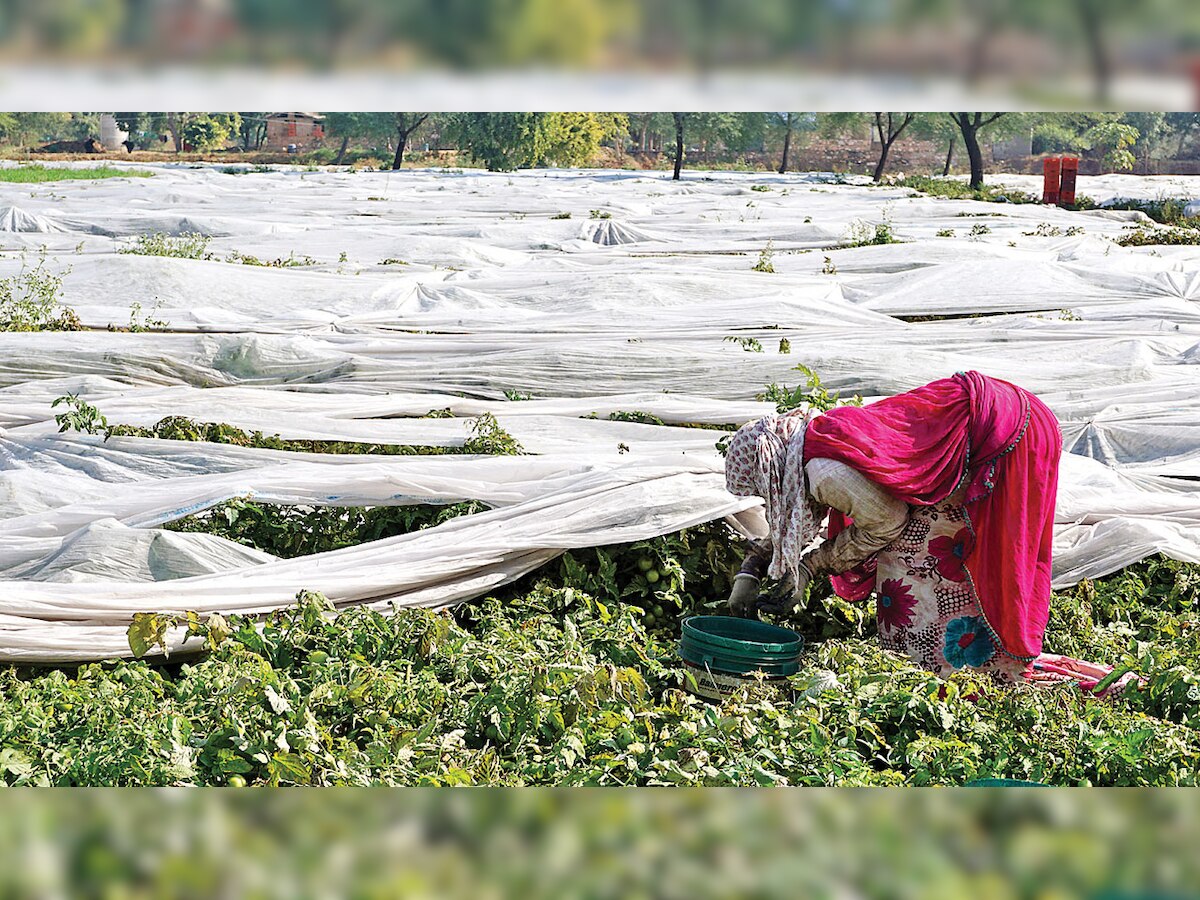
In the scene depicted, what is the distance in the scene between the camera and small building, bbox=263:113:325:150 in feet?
172

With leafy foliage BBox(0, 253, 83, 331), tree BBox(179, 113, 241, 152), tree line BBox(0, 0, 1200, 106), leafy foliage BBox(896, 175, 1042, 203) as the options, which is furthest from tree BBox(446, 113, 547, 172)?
tree line BBox(0, 0, 1200, 106)

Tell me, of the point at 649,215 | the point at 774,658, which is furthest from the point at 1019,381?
the point at 649,215

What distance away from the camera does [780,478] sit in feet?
12.0

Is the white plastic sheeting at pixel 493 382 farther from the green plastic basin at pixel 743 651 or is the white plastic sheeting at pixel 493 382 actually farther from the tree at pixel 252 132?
the tree at pixel 252 132

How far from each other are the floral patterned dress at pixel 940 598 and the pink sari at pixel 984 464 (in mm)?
77

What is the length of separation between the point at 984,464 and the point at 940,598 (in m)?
0.46

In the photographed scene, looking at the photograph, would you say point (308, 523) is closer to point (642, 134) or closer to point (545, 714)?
point (545, 714)

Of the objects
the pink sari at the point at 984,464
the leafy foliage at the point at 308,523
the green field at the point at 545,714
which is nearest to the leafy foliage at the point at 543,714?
the green field at the point at 545,714

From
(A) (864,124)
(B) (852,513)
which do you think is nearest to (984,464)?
(B) (852,513)

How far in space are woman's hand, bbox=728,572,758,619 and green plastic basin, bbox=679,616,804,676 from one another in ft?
0.30

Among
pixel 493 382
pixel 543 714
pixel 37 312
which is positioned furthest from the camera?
pixel 37 312

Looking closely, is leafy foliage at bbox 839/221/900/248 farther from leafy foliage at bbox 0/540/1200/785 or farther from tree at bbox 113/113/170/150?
tree at bbox 113/113/170/150

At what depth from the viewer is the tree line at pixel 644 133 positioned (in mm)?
33250

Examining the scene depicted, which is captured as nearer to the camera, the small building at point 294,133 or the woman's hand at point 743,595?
the woman's hand at point 743,595
